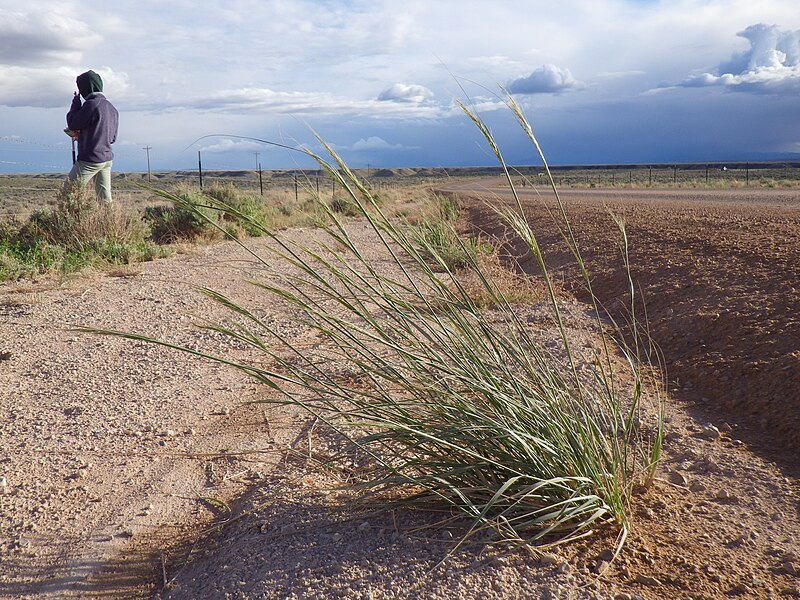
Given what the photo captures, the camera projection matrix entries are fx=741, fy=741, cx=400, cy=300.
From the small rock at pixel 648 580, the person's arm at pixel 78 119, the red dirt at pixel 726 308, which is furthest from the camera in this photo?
the person's arm at pixel 78 119

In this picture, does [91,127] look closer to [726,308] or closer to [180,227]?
[180,227]

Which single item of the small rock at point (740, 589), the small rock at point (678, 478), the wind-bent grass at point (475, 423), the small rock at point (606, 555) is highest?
the wind-bent grass at point (475, 423)

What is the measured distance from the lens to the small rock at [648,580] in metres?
2.20

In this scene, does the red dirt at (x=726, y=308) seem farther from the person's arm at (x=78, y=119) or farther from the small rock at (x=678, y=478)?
the person's arm at (x=78, y=119)

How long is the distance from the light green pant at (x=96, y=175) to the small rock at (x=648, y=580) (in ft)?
28.7

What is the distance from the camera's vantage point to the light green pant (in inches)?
368

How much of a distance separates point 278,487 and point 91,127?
7.54 m

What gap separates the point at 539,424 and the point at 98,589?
1.58m

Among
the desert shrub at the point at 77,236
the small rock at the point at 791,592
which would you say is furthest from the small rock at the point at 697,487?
the desert shrub at the point at 77,236

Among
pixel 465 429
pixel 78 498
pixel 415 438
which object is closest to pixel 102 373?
pixel 78 498

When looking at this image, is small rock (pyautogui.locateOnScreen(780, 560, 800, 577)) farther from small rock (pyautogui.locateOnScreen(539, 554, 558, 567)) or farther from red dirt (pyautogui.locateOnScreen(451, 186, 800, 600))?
small rock (pyautogui.locateOnScreen(539, 554, 558, 567))

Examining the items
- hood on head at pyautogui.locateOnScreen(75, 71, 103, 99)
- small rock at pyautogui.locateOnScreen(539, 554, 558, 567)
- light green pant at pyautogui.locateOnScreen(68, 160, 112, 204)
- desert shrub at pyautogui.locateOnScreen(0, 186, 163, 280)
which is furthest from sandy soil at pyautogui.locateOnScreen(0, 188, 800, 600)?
hood on head at pyautogui.locateOnScreen(75, 71, 103, 99)

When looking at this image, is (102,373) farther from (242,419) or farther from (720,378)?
(720,378)

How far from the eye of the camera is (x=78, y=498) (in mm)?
3055
